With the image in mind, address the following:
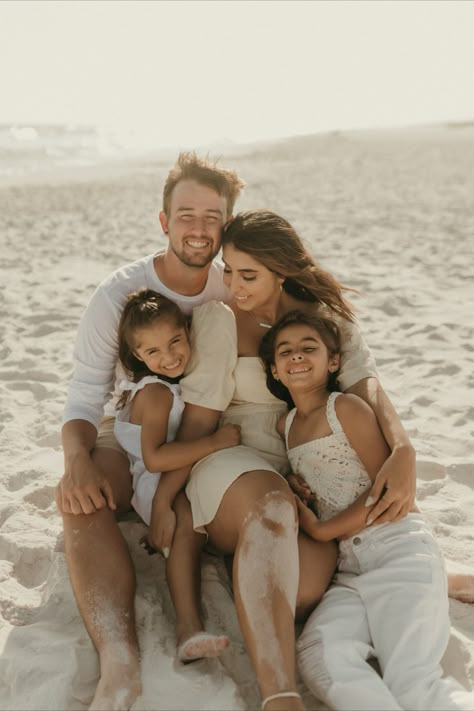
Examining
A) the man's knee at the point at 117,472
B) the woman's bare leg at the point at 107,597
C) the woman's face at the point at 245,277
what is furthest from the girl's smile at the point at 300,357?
the woman's bare leg at the point at 107,597

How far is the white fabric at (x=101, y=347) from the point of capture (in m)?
3.11

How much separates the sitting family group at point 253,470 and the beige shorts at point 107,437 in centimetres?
1

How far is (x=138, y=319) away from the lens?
115 inches

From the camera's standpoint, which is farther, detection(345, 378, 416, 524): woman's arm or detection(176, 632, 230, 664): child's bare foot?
detection(345, 378, 416, 524): woman's arm

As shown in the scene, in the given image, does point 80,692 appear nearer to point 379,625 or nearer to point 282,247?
point 379,625

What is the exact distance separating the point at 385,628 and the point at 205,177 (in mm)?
1961

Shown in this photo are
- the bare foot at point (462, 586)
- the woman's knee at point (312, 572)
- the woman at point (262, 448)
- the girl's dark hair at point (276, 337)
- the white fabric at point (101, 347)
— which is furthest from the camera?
the white fabric at point (101, 347)

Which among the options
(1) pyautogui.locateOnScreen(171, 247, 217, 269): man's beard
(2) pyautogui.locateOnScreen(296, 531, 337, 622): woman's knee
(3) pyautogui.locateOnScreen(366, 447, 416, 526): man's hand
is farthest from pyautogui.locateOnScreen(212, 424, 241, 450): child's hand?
(1) pyautogui.locateOnScreen(171, 247, 217, 269): man's beard

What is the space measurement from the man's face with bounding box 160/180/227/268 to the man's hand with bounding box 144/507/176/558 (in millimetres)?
1096

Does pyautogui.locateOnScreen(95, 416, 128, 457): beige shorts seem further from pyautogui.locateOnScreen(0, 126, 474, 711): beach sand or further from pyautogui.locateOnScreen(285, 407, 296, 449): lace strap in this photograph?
pyautogui.locateOnScreen(285, 407, 296, 449): lace strap

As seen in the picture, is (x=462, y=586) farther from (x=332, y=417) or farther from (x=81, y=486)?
(x=81, y=486)

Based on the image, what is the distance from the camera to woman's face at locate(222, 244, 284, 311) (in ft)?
9.57

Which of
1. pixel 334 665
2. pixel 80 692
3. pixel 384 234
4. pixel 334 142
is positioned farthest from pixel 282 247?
pixel 334 142

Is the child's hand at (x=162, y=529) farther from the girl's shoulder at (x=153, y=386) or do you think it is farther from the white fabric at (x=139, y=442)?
the girl's shoulder at (x=153, y=386)
